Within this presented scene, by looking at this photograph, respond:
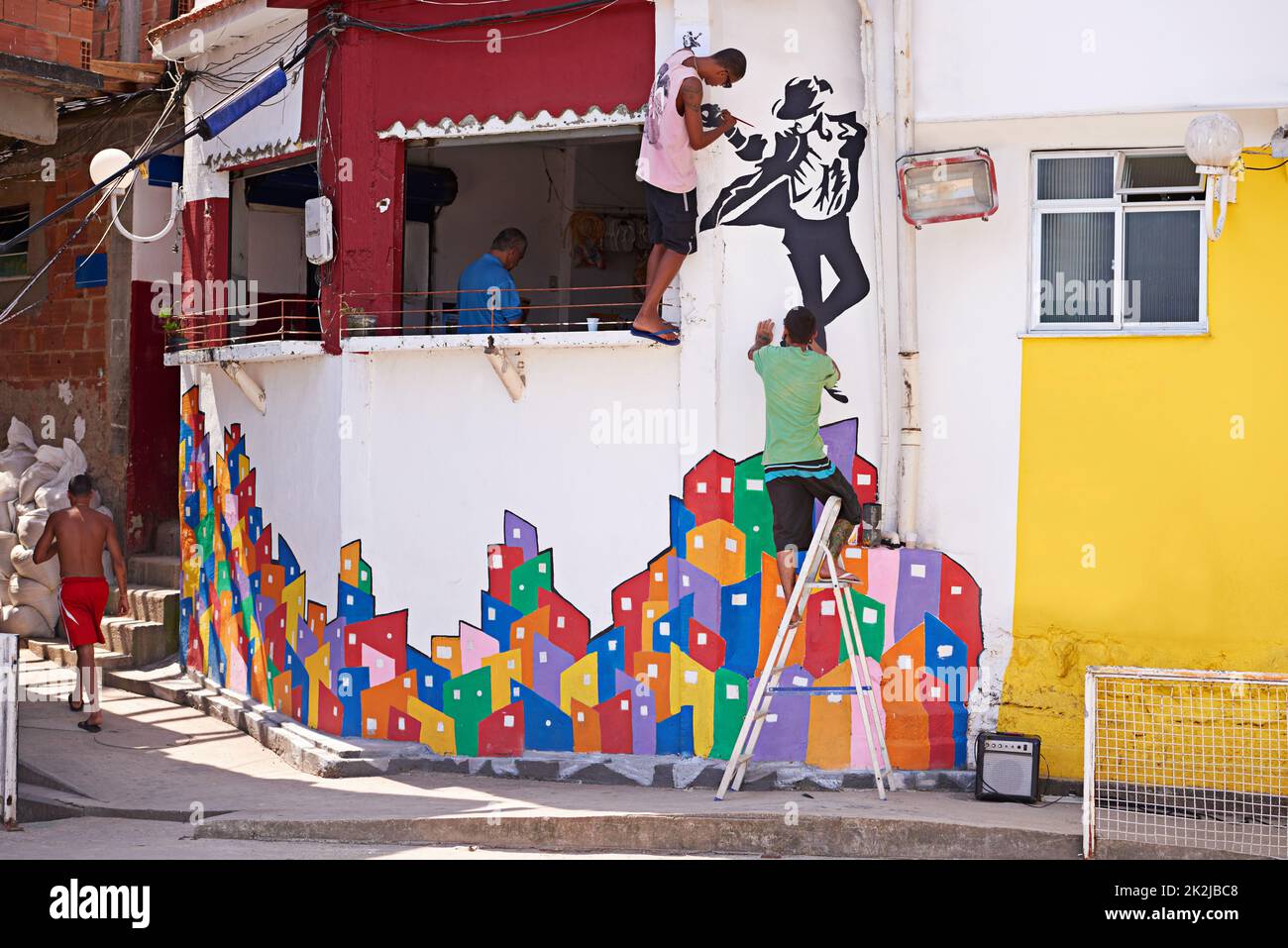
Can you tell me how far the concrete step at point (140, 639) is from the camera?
40.1 feet

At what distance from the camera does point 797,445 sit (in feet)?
25.9

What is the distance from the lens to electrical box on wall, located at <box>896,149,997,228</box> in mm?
7953

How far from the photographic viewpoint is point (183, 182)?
11750 mm

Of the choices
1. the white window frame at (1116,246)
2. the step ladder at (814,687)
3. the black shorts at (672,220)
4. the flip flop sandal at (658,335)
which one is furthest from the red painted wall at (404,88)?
the step ladder at (814,687)

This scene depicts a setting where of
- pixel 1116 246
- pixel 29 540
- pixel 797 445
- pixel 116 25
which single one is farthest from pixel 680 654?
pixel 116 25

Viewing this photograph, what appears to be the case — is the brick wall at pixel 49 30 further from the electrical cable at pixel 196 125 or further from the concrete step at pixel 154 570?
the concrete step at pixel 154 570

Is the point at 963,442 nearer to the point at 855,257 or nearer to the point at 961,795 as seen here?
the point at 855,257

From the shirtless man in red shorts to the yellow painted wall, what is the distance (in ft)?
21.7

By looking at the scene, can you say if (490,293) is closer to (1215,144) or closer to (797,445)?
(797,445)

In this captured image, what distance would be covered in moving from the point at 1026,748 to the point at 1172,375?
2277mm

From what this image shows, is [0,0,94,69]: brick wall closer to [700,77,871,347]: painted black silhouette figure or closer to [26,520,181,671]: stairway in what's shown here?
[26,520,181,671]: stairway

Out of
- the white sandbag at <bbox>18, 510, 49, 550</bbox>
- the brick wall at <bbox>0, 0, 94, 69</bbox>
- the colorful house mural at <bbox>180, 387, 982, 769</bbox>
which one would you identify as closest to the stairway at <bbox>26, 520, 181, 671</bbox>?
the white sandbag at <bbox>18, 510, 49, 550</bbox>

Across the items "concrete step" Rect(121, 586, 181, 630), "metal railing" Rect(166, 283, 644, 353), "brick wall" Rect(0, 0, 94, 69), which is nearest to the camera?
"metal railing" Rect(166, 283, 644, 353)
